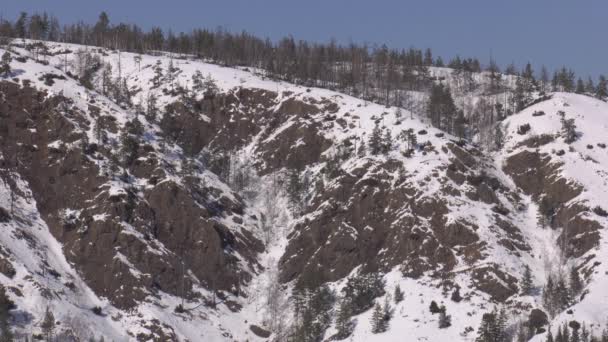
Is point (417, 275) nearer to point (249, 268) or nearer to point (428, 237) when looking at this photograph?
point (428, 237)

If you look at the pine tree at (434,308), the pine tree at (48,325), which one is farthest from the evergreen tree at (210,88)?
the pine tree at (48,325)

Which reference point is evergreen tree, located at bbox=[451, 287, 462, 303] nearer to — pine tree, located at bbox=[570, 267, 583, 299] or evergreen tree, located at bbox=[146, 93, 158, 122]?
pine tree, located at bbox=[570, 267, 583, 299]

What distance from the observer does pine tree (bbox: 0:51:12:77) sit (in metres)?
143

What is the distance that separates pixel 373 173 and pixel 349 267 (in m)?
19.9

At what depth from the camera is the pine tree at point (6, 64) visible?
143 m

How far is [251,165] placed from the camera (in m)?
152

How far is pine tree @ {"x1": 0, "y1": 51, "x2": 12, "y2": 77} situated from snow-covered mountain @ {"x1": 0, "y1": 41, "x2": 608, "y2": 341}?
267 cm

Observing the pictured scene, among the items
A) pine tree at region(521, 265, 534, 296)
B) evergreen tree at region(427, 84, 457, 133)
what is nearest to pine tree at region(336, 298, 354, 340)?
pine tree at region(521, 265, 534, 296)

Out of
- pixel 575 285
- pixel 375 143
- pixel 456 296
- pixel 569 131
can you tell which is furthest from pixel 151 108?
pixel 575 285

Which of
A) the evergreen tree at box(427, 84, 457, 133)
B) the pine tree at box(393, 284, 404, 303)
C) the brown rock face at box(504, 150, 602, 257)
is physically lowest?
the pine tree at box(393, 284, 404, 303)

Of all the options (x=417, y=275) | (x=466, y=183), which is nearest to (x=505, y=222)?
(x=466, y=183)

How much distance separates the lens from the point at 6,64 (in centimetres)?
14412

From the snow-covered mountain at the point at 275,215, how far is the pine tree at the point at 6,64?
2.67 meters

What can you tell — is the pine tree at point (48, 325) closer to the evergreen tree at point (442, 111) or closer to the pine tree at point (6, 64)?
the pine tree at point (6, 64)
